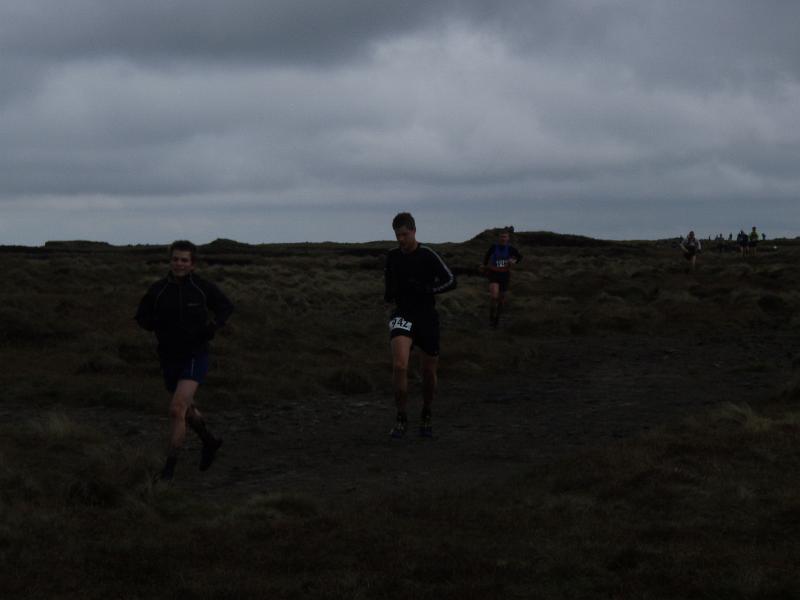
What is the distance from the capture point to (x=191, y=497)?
6.96m

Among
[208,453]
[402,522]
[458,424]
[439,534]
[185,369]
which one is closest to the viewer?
[439,534]

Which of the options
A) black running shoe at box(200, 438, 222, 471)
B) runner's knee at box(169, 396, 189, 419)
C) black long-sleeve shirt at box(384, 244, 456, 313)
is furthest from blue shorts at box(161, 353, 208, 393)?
black long-sleeve shirt at box(384, 244, 456, 313)

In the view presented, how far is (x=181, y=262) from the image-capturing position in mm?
7648

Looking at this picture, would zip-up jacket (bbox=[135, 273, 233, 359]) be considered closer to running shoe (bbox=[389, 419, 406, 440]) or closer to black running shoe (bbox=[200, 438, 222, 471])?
black running shoe (bbox=[200, 438, 222, 471])

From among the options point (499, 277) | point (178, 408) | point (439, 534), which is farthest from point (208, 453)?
point (499, 277)

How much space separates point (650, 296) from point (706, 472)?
67.5ft

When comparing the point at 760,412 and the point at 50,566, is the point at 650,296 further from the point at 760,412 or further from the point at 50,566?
the point at 50,566

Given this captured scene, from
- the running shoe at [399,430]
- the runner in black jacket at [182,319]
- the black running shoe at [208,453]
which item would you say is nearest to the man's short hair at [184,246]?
the runner in black jacket at [182,319]

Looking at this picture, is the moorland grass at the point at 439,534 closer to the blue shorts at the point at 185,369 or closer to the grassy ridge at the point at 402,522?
the grassy ridge at the point at 402,522

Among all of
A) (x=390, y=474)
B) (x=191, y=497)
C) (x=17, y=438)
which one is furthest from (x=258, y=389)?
(x=191, y=497)

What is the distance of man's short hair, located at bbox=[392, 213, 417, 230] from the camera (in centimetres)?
962

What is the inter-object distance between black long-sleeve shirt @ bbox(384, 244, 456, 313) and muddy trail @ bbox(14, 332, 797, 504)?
1.23 metres

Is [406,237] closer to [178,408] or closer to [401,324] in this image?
[401,324]

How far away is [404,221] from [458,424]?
7.18 ft
